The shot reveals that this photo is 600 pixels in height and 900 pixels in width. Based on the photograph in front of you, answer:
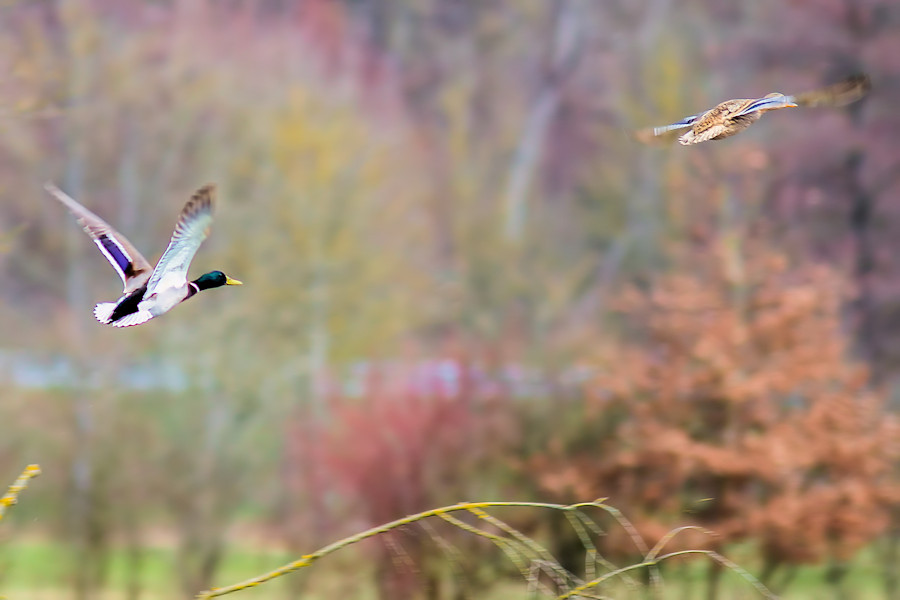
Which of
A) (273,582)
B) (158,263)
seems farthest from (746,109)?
(273,582)

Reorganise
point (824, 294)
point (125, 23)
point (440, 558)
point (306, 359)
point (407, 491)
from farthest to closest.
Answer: point (125, 23) < point (306, 359) < point (824, 294) < point (407, 491) < point (440, 558)

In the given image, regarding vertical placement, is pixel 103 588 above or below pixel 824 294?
below

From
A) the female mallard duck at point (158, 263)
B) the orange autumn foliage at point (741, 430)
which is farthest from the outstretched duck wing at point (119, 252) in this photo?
the orange autumn foliage at point (741, 430)

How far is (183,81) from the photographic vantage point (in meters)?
24.7

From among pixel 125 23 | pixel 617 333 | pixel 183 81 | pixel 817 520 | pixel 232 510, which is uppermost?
pixel 125 23

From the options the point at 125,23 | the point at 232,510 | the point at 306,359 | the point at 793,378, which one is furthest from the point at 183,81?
the point at 793,378

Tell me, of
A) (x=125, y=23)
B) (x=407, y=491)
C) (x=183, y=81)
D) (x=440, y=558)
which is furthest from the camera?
(x=125, y=23)

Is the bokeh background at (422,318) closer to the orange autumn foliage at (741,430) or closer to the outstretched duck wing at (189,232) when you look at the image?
the orange autumn foliage at (741,430)

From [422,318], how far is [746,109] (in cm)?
1985

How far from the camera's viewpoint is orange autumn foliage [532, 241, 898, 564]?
595 inches

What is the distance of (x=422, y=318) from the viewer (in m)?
A: 24.9

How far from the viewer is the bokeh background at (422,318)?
15469mm

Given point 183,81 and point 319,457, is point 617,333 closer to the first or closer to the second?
point 319,457

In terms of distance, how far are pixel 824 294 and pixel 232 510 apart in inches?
336
